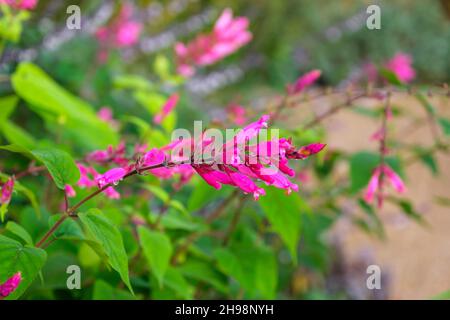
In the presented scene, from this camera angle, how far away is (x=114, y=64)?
2936 mm

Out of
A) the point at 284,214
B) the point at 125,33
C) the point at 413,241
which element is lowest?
the point at 284,214

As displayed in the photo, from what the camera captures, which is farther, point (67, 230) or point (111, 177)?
point (67, 230)

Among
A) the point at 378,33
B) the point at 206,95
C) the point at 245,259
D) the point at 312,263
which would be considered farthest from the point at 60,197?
the point at 378,33

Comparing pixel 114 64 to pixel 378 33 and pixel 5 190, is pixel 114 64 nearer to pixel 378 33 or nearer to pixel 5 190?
pixel 5 190

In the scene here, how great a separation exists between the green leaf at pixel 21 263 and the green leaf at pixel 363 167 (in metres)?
0.76

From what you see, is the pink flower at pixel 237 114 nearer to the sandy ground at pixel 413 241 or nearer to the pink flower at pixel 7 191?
the pink flower at pixel 7 191

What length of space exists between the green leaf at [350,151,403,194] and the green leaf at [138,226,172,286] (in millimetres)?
465

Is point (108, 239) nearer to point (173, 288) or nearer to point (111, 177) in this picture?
point (111, 177)

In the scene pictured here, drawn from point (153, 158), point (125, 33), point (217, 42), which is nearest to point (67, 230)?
point (153, 158)

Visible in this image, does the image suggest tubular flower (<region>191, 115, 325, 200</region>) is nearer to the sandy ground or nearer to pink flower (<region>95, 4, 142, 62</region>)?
pink flower (<region>95, 4, 142, 62</region>)

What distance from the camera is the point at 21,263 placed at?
778mm

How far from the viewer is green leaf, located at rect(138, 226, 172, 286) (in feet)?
3.45

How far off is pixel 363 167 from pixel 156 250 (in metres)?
0.55
